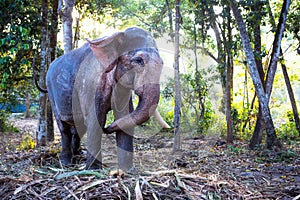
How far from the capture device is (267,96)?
6.68 meters

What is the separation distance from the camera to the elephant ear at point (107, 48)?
11.9 ft

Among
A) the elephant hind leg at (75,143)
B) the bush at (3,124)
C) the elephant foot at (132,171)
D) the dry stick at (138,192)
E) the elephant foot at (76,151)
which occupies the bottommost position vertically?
the dry stick at (138,192)

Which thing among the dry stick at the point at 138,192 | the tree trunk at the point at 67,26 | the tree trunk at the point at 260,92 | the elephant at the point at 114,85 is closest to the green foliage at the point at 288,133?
the tree trunk at the point at 260,92

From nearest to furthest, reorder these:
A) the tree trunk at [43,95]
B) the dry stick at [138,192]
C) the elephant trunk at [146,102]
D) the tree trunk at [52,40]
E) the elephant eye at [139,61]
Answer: the dry stick at [138,192] < the elephant trunk at [146,102] < the elephant eye at [139,61] < the tree trunk at [43,95] < the tree trunk at [52,40]

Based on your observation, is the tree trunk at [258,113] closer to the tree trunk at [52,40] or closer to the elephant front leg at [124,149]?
the elephant front leg at [124,149]

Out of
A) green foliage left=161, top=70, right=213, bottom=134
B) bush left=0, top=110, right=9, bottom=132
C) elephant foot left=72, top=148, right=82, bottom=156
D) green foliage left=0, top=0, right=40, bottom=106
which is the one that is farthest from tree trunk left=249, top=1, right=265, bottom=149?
bush left=0, top=110, right=9, bottom=132

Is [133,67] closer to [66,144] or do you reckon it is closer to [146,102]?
[146,102]

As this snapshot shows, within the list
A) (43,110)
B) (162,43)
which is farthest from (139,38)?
(162,43)

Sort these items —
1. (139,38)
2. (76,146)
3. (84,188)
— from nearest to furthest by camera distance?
(84,188)
(139,38)
(76,146)

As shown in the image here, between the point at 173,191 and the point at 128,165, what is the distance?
1080 mm

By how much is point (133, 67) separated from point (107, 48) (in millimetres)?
334

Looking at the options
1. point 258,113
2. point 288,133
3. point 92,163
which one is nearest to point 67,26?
point 92,163

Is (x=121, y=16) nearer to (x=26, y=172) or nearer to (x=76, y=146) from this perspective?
(x=76, y=146)

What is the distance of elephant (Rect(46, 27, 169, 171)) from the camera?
3.46 meters
